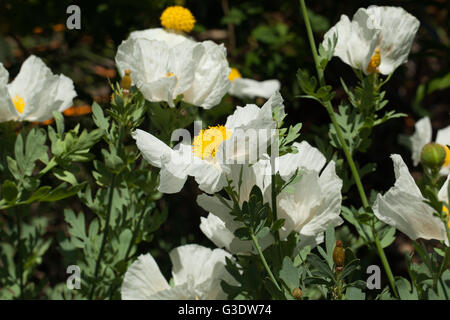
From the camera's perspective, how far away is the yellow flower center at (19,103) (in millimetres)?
1221

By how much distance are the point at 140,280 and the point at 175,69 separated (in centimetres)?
39

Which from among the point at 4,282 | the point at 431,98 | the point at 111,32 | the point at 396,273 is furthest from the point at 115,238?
the point at 431,98

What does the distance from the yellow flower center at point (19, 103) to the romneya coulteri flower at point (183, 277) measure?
17.0 inches

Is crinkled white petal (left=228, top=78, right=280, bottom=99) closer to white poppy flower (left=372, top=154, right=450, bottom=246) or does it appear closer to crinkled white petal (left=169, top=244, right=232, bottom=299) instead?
crinkled white petal (left=169, top=244, right=232, bottom=299)

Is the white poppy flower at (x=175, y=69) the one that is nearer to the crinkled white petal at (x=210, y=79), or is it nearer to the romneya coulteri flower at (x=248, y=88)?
the crinkled white petal at (x=210, y=79)

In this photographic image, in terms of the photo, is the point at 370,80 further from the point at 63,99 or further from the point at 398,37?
the point at 63,99

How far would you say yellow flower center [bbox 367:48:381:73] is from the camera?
113 cm

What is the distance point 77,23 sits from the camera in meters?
1.21

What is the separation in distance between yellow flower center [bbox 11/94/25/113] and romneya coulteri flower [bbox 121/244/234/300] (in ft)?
1.41

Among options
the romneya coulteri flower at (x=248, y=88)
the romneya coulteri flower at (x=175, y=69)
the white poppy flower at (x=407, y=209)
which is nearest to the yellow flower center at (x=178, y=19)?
the romneya coulteri flower at (x=175, y=69)

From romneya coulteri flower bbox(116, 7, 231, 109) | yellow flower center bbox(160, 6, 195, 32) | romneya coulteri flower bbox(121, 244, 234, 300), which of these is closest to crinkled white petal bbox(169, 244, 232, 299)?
romneya coulteri flower bbox(121, 244, 234, 300)

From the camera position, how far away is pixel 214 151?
93cm

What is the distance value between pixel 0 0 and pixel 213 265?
126 centimetres

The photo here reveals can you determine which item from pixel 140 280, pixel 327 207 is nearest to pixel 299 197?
pixel 327 207
